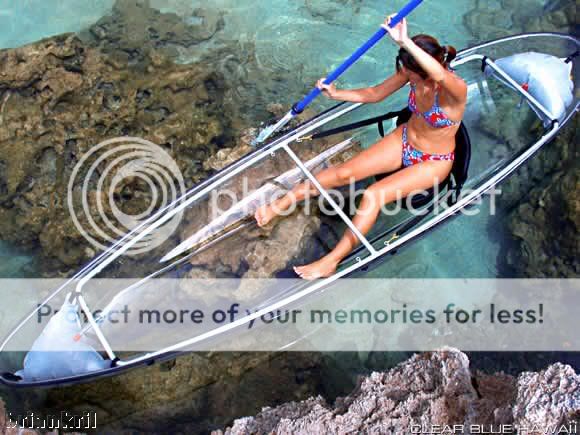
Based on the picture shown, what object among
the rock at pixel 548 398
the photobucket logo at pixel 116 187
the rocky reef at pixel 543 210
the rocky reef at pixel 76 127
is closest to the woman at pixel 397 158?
the rocky reef at pixel 543 210

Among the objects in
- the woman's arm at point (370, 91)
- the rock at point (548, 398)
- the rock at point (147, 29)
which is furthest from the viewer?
the rock at point (147, 29)

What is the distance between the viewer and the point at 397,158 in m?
3.99

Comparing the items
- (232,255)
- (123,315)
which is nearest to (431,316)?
(232,255)

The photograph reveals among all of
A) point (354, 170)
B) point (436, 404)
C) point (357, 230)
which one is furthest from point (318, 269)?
point (436, 404)

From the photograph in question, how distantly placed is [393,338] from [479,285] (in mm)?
920

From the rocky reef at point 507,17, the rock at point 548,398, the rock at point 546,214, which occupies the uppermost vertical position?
the rocky reef at point 507,17

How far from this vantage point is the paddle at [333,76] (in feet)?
10.3

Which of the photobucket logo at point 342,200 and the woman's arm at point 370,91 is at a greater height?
the woman's arm at point 370,91

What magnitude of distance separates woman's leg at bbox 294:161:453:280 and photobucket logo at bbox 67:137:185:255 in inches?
55.3

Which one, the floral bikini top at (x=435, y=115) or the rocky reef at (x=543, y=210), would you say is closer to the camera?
the floral bikini top at (x=435, y=115)

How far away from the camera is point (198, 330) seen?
12.4ft

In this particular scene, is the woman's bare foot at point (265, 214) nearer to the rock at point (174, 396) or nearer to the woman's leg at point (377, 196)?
the woman's leg at point (377, 196)

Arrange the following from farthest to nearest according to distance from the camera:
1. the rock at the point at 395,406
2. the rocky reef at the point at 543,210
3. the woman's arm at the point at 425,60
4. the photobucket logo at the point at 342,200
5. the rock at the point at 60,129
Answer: the rock at the point at 60,129 < the rocky reef at the point at 543,210 < the photobucket logo at the point at 342,200 < the woman's arm at the point at 425,60 < the rock at the point at 395,406

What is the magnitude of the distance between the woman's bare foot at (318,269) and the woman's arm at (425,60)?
140cm
